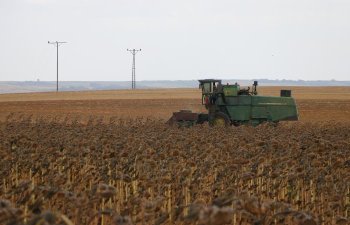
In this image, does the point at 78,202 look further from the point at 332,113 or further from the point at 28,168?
the point at 332,113

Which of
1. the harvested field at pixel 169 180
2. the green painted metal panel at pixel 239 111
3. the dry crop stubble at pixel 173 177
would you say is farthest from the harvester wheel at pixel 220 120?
the dry crop stubble at pixel 173 177

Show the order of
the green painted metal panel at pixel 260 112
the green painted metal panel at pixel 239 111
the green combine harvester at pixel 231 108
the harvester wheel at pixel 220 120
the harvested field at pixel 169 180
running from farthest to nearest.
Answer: the green painted metal panel at pixel 260 112, the green painted metal panel at pixel 239 111, the green combine harvester at pixel 231 108, the harvester wheel at pixel 220 120, the harvested field at pixel 169 180

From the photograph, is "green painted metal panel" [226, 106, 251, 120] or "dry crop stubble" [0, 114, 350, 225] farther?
"green painted metal panel" [226, 106, 251, 120]

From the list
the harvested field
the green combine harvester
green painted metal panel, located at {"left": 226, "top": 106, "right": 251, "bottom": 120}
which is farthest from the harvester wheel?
the harvested field

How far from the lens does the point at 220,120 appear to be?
26.3m

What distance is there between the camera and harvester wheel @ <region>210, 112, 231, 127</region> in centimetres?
2611

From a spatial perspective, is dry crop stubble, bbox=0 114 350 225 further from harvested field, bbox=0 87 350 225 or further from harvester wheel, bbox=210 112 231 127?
harvester wheel, bbox=210 112 231 127

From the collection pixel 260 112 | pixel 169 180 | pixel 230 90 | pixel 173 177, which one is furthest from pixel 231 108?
pixel 169 180

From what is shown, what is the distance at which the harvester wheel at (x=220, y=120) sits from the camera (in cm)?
2611

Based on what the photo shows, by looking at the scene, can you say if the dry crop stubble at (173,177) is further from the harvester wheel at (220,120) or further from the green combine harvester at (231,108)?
the green combine harvester at (231,108)

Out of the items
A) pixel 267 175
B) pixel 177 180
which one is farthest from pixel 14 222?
pixel 267 175

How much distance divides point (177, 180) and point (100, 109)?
3936cm

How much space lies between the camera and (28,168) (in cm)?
1174

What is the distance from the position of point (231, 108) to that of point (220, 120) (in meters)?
0.86
